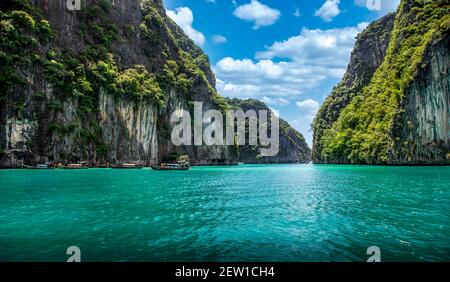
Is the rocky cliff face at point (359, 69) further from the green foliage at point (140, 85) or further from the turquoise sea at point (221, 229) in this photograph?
the turquoise sea at point (221, 229)

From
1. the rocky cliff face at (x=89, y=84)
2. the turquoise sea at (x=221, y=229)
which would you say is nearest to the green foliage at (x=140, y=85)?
the rocky cliff face at (x=89, y=84)

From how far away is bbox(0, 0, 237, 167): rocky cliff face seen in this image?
57.5m

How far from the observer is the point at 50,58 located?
64.2 meters

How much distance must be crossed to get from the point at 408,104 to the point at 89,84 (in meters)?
74.0

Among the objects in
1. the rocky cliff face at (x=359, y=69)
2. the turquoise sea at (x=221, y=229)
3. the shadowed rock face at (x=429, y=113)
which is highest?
the rocky cliff face at (x=359, y=69)

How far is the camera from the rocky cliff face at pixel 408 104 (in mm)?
71500

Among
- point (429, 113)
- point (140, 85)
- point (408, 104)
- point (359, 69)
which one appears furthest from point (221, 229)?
point (359, 69)

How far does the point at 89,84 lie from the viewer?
232 ft

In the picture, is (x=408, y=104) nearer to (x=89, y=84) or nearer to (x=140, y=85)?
(x=140, y=85)

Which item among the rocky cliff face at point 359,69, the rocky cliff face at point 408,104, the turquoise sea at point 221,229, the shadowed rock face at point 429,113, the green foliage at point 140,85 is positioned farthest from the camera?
the rocky cliff face at point 359,69

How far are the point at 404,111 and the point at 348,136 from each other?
104 ft

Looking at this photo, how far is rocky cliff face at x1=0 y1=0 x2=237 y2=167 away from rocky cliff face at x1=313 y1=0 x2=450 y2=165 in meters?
51.5

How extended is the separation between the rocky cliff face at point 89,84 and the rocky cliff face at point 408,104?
5155 cm
